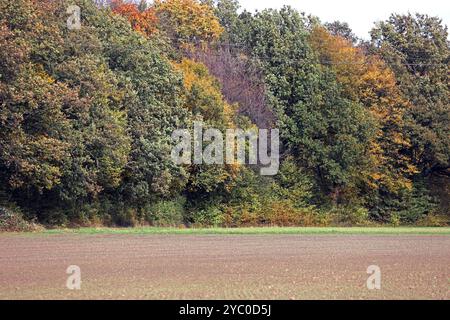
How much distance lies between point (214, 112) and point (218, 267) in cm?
4169

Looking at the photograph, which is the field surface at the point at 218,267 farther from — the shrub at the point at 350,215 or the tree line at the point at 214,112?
the shrub at the point at 350,215

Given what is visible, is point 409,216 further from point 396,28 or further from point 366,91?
point 396,28

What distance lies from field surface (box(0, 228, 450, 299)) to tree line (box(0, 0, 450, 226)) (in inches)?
338

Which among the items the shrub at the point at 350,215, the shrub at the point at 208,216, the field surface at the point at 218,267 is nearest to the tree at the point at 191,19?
the shrub at the point at 208,216

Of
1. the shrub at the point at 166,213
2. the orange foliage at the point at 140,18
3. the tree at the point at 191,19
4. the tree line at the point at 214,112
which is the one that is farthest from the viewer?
the tree at the point at 191,19

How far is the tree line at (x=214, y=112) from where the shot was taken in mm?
57562

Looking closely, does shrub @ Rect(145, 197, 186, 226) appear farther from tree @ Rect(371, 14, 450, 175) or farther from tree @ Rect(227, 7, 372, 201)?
A: tree @ Rect(371, 14, 450, 175)

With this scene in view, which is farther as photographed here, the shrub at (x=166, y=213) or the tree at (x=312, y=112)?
the tree at (x=312, y=112)

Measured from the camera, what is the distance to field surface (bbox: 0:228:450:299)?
24.9m

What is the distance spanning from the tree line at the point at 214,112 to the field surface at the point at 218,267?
859 centimetres

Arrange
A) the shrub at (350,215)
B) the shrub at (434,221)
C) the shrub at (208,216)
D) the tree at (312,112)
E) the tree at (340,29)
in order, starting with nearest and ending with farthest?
1. the shrub at (208,216)
2. the tree at (312,112)
3. the shrub at (350,215)
4. the shrub at (434,221)
5. the tree at (340,29)

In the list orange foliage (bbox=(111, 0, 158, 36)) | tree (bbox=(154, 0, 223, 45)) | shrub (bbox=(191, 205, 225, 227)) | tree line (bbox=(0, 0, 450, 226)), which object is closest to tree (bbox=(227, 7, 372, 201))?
tree line (bbox=(0, 0, 450, 226))

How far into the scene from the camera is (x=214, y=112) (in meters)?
74.1
